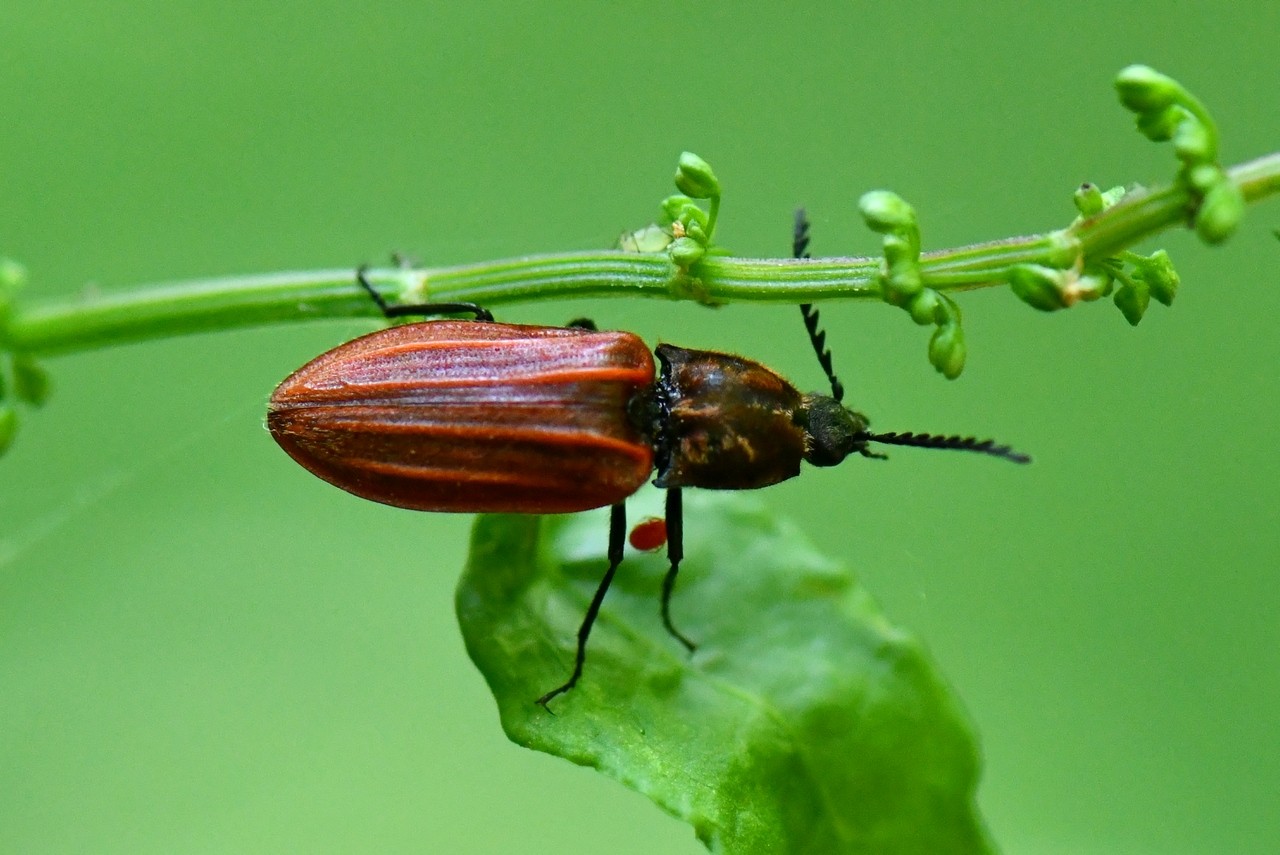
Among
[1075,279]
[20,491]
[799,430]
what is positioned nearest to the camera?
[1075,279]

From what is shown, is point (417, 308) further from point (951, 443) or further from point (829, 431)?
point (951, 443)

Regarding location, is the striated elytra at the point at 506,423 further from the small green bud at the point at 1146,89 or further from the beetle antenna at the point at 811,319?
the small green bud at the point at 1146,89

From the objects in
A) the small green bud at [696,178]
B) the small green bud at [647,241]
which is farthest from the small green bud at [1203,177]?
the small green bud at [647,241]

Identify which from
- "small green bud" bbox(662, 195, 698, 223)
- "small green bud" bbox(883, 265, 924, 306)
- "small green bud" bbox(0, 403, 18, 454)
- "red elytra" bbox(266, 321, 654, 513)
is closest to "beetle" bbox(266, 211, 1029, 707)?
"red elytra" bbox(266, 321, 654, 513)

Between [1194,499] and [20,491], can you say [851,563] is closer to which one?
[1194,499]

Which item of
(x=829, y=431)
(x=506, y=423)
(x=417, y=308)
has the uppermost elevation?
(x=417, y=308)

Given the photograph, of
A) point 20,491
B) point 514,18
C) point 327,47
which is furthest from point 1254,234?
point 20,491

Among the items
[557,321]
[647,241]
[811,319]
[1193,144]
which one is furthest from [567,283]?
[557,321]
